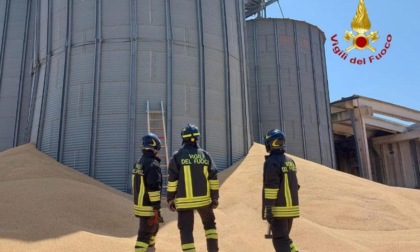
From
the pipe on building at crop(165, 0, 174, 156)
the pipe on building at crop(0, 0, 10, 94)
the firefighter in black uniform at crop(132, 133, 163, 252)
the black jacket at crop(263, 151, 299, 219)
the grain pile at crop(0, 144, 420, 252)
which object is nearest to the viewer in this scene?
the black jacket at crop(263, 151, 299, 219)

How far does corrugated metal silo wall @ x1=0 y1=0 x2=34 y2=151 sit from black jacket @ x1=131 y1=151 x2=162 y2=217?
17.7m

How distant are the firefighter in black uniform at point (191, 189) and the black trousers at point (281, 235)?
0.97 m

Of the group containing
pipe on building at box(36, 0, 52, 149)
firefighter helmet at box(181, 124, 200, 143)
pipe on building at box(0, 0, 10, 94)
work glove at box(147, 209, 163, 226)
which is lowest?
work glove at box(147, 209, 163, 226)

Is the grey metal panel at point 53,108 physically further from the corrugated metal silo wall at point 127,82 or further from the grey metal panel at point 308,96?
the grey metal panel at point 308,96

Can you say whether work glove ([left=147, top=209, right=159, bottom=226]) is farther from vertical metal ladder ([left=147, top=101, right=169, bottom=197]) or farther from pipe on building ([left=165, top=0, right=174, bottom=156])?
pipe on building ([left=165, top=0, right=174, bottom=156])

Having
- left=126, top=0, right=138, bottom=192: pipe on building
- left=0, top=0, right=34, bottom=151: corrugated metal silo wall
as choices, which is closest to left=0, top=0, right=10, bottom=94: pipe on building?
left=0, top=0, right=34, bottom=151: corrugated metal silo wall

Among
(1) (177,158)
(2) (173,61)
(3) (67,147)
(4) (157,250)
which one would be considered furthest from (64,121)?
(1) (177,158)

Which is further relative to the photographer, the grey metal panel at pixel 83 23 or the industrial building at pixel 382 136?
the industrial building at pixel 382 136

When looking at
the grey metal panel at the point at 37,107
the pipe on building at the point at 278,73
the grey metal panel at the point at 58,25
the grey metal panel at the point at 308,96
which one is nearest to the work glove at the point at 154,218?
the grey metal panel at the point at 37,107

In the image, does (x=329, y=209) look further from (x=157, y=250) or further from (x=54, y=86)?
(x=54, y=86)

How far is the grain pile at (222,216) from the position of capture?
7848mm

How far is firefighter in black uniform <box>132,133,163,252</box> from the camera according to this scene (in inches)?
256

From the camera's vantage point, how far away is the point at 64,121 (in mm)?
15195

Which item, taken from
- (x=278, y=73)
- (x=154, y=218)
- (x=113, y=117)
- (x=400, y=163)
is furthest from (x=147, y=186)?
(x=400, y=163)
